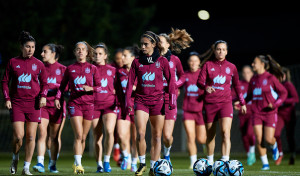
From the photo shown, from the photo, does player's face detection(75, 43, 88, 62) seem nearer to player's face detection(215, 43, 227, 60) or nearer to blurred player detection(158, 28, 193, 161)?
blurred player detection(158, 28, 193, 161)

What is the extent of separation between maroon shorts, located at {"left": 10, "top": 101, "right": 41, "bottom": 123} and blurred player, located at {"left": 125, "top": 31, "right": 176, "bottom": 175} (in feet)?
4.82

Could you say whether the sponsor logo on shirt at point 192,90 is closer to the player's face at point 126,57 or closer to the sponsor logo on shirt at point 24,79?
the player's face at point 126,57

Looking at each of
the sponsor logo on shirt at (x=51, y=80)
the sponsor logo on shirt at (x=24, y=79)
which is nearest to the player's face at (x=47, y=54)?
the sponsor logo on shirt at (x=51, y=80)

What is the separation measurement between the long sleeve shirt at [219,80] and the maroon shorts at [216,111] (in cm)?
7

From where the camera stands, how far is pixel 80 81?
403 inches

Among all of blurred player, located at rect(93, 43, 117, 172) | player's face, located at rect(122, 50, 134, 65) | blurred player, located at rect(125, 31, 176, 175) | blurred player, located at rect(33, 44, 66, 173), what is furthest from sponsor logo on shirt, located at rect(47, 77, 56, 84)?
blurred player, located at rect(125, 31, 176, 175)

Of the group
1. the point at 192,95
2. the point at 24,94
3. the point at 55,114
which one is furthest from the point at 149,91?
the point at 192,95

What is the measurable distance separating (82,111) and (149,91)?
1.72m

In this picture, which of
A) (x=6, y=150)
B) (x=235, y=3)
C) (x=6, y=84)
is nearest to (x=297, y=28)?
(x=235, y=3)

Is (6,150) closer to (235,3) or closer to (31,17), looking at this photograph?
(31,17)

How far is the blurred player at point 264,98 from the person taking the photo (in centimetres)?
1234

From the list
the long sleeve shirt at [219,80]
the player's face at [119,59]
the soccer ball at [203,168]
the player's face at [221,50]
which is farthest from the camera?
the player's face at [119,59]

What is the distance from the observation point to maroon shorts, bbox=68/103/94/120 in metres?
10.1

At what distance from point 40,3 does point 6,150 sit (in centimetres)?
758
